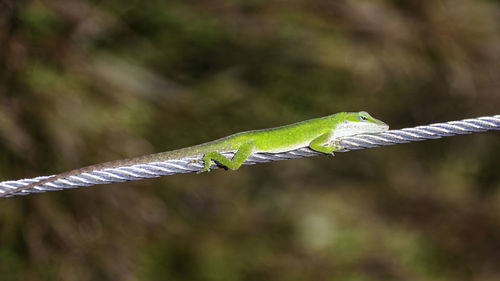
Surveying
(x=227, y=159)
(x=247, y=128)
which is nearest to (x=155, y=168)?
(x=227, y=159)

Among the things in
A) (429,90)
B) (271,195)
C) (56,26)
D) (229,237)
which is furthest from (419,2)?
(56,26)

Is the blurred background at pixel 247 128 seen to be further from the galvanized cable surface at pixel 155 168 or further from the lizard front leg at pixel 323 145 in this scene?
the galvanized cable surface at pixel 155 168

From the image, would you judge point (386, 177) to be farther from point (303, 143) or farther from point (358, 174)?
point (303, 143)

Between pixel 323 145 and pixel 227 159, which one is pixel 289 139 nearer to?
pixel 323 145

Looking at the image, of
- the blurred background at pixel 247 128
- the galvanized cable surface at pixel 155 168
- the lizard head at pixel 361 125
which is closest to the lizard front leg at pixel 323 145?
the lizard head at pixel 361 125

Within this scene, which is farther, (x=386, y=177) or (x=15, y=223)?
(x=386, y=177)

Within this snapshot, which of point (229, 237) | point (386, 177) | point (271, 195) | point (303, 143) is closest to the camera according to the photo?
point (303, 143)
